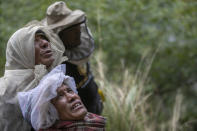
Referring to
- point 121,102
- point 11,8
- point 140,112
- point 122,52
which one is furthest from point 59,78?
point 122,52

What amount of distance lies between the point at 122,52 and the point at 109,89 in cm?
181

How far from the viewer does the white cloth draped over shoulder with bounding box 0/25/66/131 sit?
2.18 meters

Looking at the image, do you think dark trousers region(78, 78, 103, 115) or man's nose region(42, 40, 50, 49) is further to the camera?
dark trousers region(78, 78, 103, 115)

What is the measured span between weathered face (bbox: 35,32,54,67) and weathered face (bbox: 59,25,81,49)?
1.74 ft

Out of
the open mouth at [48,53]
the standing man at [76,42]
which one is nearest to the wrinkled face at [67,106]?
the open mouth at [48,53]

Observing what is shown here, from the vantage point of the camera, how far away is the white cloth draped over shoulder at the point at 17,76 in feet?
7.14

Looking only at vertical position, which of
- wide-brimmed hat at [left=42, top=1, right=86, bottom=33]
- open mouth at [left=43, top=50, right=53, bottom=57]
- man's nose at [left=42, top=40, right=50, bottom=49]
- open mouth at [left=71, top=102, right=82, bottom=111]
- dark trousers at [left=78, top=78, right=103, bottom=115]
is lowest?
dark trousers at [left=78, top=78, right=103, bottom=115]

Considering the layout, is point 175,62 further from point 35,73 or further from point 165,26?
point 35,73

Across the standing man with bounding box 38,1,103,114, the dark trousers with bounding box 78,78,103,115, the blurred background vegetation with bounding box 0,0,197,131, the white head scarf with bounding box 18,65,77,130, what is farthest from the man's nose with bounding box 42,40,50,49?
the blurred background vegetation with bounding box 0,0,197,131

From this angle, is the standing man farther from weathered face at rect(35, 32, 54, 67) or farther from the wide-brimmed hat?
weathered face at rect(35, 32, 54, 67)

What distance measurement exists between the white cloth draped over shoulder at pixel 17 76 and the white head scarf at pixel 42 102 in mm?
133

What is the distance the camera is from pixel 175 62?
6.12m

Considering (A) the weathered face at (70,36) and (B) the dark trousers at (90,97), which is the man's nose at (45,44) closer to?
(A) the weathered face at (70,36)

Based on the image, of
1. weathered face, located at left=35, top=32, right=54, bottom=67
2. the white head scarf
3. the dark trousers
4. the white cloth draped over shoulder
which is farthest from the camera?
the dark trousers
